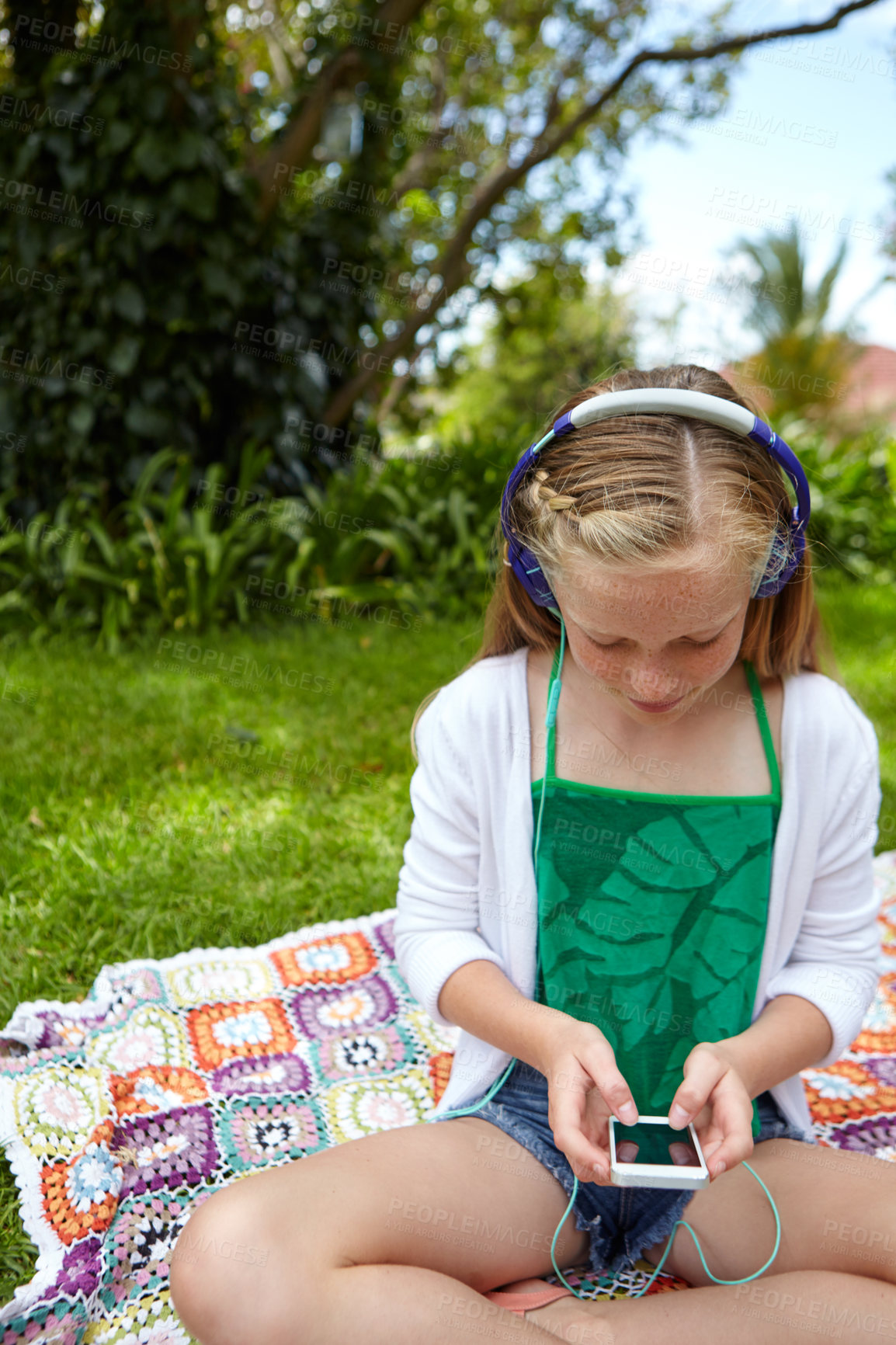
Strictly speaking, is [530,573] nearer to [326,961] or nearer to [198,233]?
[326,961]

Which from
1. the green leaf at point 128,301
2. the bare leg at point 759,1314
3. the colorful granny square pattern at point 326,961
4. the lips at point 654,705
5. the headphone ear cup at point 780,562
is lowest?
the colorful granny square pattern at point 326,961

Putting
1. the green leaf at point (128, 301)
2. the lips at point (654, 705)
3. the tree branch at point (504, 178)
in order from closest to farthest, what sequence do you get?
the lips at point (654, 705) < the green leaf at point (128, 301) < the tree branch at point (504, 178)

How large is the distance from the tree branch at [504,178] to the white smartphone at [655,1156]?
452 cm

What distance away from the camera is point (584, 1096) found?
124 centimetres

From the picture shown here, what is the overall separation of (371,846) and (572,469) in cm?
161

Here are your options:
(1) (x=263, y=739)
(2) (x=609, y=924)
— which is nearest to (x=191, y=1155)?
(2) (x=609, y=924)

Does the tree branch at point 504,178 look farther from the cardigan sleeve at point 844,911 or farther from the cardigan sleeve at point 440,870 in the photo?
the cardigan sleeve at point 844,911

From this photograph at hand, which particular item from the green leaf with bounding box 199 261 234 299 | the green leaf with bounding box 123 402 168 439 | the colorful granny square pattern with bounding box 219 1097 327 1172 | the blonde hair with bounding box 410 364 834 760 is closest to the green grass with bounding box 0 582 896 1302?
the colorful granny square pattern with bounding box 219 1097 327 1172

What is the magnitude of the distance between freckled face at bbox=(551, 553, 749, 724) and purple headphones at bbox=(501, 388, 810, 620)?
0.09 meters

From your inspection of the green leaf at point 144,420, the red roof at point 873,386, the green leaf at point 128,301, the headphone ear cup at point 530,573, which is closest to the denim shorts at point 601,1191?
the headphone ear cup at point 530,573

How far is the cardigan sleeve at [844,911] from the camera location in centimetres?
148

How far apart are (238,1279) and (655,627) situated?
92 cm

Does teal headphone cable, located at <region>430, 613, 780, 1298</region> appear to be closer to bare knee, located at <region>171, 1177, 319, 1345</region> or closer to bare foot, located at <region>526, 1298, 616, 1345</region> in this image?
bare foot, located at <region>526, 1298, 616, 1345</region>

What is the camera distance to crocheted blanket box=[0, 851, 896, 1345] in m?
1.48
